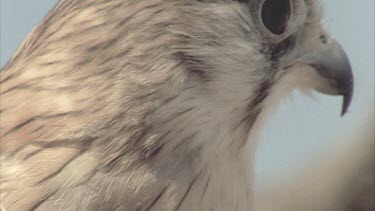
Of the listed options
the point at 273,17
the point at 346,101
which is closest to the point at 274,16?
the point at 273,17

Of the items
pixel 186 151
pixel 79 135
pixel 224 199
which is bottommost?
pixel 224 199

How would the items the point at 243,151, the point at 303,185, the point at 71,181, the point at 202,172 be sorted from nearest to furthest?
the point at 71,181 → the point at 202,172 → the point at 243,151 → the point at 303,185

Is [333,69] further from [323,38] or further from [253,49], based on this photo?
[253,49]

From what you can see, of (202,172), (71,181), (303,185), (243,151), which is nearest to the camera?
(71,181)

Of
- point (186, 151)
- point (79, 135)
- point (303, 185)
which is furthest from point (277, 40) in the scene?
point (303, 185)

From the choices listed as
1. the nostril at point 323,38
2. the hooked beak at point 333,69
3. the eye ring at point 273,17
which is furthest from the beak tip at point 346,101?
the eye ring at point 273,17

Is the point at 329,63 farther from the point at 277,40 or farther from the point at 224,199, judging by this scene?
the point at 224,199

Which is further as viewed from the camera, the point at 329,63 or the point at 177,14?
the point at 329,63
